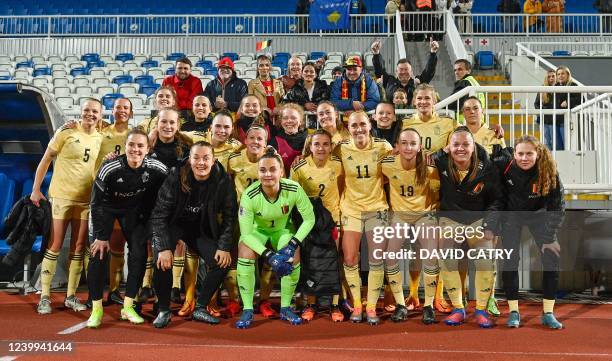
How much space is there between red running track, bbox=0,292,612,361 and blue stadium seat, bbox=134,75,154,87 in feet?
28.0

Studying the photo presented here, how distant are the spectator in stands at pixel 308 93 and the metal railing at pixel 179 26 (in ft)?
26.2

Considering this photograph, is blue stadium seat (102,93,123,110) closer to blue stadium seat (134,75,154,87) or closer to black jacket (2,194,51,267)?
blue stadium seat (134,75,154,87)

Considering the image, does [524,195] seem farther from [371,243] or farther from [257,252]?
[257,252]

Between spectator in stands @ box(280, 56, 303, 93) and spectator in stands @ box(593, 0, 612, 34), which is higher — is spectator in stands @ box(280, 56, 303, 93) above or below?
below

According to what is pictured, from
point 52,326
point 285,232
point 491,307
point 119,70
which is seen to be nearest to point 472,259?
point 491,307

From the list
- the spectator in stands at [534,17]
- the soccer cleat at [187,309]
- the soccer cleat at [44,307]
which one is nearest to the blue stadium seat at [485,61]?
the spectator in stands at [534,17]

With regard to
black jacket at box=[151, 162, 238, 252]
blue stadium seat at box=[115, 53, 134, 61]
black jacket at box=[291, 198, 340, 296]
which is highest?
blue stadium seat at box=[115, 53, 134, 61]

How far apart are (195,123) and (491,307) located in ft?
11.1

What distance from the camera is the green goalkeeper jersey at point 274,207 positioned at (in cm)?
551

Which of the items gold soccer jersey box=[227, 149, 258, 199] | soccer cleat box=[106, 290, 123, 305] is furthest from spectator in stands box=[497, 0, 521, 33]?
soccer cleat box=[106, 290, 123, 305]

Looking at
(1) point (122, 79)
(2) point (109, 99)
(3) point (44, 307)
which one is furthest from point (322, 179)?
(1) point (122, 79)

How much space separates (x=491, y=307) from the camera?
19.3 ft

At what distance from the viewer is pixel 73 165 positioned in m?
6.06

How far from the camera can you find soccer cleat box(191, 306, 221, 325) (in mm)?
5352
